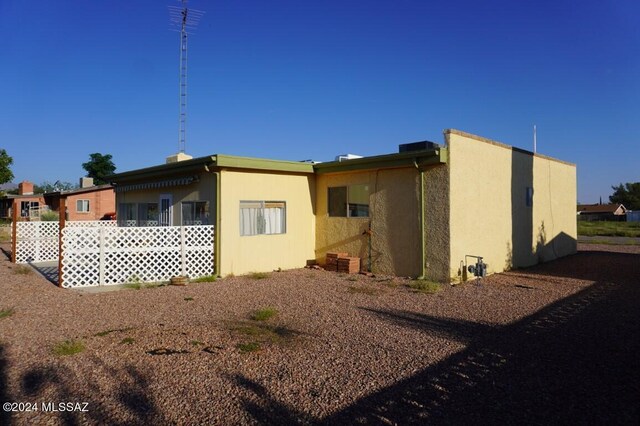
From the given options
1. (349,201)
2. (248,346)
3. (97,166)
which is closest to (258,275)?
(349,201)

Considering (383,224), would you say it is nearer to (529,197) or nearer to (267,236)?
(267,236)

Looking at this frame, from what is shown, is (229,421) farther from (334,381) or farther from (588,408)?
(588,408)

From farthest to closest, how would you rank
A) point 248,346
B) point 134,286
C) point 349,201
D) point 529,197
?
1. point 529,197
2. point 349,201
3. point 134,286
4. point 248,346

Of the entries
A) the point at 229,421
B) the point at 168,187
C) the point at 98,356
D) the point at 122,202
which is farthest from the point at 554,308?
the point at 122,202

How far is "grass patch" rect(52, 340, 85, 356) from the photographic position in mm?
5586

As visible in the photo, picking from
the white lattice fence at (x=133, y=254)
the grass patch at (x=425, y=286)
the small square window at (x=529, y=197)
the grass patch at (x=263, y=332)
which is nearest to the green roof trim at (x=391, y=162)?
the grass patch at (x=425, y=286)

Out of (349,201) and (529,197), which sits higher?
(529,197)

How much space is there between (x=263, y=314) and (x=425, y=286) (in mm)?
4353

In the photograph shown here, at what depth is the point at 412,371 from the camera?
5000mm

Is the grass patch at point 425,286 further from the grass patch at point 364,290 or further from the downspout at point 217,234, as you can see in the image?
the downspout at point 217,234

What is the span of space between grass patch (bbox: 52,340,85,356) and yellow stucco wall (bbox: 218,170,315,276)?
623 cm

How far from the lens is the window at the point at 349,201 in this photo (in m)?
13.1

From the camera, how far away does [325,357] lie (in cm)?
552

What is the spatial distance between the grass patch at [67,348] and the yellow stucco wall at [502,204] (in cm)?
816
